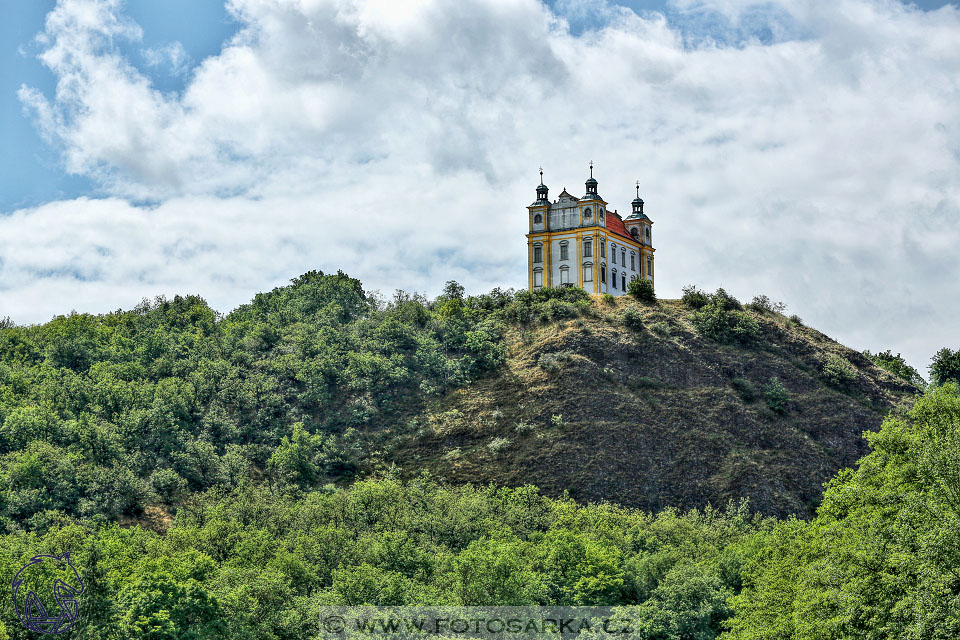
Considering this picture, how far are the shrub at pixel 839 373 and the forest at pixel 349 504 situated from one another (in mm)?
5442

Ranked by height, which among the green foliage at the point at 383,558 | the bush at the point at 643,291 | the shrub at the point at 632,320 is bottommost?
the green foliage at the point at 383,558

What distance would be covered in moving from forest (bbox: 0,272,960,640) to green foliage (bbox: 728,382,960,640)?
101 mm

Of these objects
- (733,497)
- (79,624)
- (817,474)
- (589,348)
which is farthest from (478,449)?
(79,624)

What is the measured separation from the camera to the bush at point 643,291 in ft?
289

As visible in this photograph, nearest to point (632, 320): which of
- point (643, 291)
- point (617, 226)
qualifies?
point (643, 291)

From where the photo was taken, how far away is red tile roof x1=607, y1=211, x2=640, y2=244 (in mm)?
94562

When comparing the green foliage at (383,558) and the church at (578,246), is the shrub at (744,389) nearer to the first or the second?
the green foliage at (383,558)

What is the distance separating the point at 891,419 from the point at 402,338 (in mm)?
49878

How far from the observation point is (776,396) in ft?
252

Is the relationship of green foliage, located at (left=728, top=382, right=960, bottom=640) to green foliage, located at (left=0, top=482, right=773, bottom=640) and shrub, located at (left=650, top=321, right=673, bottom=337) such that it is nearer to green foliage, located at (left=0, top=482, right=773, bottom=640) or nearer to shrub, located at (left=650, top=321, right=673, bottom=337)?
green foliage, located at (left=0, top=482, right=773, bottom=640)

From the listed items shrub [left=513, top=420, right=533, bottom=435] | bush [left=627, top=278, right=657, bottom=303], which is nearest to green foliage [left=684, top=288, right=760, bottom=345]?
bush [left=627, top=278, right=657, bottom=303]

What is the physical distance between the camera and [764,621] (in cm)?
4025

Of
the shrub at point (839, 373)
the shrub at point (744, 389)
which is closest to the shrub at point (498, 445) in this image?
the shrub at point (744, 389)

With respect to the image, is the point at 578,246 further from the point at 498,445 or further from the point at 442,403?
the point at 498,445
